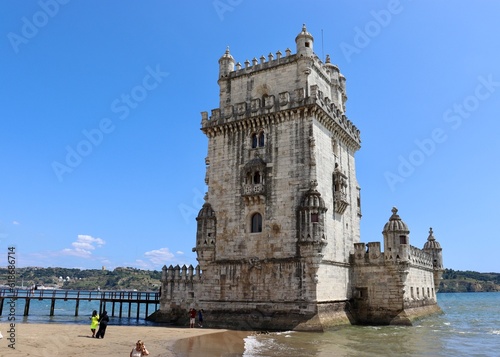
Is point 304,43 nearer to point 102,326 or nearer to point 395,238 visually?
point 395,238

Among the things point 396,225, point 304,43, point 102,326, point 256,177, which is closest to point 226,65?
point 304,43

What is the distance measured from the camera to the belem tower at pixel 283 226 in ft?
101

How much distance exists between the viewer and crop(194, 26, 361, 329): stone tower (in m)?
30.8

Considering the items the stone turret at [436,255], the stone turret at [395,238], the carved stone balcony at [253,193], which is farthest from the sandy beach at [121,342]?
the stone turret at [436,255]

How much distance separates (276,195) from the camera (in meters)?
32.7

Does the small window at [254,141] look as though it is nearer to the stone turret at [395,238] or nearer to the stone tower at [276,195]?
the stone tower at [276,195]

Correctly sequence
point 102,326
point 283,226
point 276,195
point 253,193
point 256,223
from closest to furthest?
point 102,326 < point 283,226 < point 276,195 < point 253,193 < point 256,223

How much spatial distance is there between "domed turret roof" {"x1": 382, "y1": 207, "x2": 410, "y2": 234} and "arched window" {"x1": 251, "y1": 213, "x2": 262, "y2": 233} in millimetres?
10346

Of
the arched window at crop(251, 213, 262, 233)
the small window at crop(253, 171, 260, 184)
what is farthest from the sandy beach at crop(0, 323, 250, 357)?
the small window at crop(253, 171, 260, 184)

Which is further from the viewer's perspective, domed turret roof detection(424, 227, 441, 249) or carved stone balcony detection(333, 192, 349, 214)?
domed turret roof detection(424, 227, 441, 249)

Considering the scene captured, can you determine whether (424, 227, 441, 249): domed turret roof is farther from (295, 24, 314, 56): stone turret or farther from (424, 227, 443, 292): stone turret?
(295, 24, 314, 56): stone turret

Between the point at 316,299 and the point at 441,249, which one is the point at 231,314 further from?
the point at 441,249

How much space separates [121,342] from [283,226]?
13196mm

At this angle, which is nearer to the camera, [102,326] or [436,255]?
[102,326]
